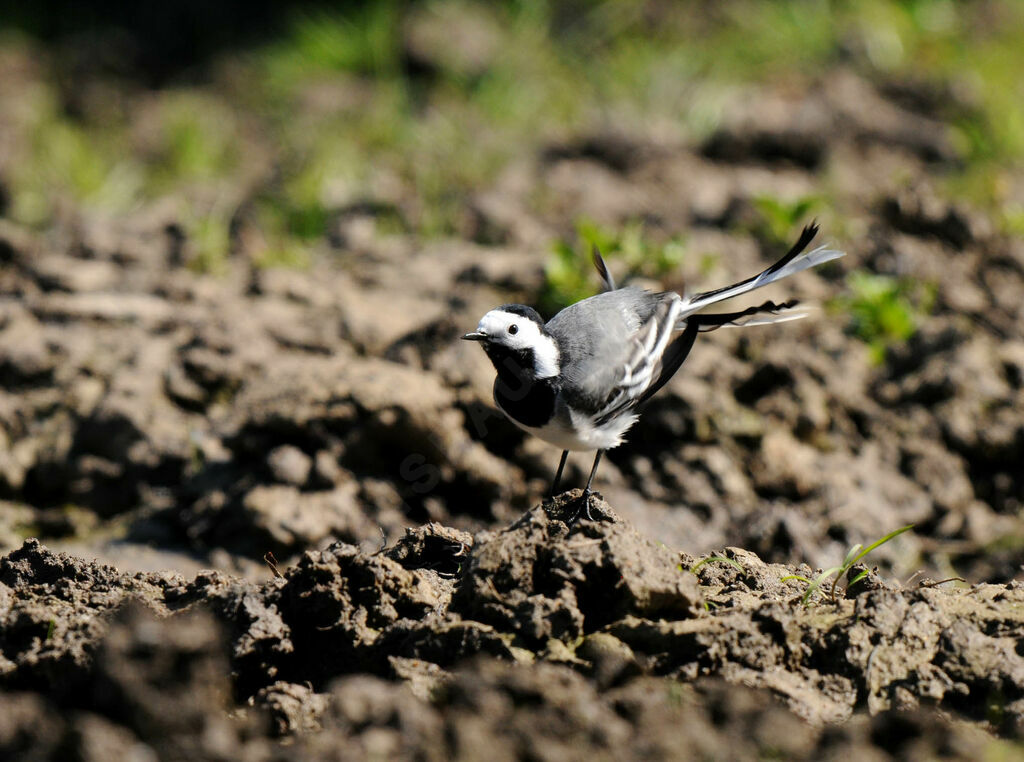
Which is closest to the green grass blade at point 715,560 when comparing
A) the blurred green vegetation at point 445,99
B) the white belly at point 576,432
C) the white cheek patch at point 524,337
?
the white belly at point 576,432

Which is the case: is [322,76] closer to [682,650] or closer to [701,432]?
[701,432]

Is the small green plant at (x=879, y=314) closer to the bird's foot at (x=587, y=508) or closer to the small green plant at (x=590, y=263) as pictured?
the small green plant at (x=590, y=263)

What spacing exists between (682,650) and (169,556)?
2.74 metres

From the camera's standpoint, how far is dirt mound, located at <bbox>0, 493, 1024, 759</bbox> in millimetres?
2248

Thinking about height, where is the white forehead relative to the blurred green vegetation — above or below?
above

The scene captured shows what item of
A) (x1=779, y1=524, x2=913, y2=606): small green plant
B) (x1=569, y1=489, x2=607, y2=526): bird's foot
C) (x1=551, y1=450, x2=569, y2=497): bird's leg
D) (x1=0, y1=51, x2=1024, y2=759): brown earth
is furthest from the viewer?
(x1=551, y1=450, x2=569, y2=497): bird's leg

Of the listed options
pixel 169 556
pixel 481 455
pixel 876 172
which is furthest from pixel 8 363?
pixel 876 172

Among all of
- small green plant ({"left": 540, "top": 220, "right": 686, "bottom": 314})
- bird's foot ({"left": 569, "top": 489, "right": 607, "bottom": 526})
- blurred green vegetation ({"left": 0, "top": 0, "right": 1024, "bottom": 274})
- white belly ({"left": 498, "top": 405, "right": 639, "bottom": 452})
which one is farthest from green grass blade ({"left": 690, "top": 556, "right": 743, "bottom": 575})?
blurred green vegetation ({"left": 0, "top": 0, "right": 1024, "bottom": 274})

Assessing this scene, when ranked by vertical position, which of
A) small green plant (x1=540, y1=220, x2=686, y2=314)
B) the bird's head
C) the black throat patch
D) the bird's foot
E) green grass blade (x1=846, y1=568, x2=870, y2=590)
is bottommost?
small green plant (x1=540, y1=220, x2=686, y2=314)

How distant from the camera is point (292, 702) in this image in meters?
2.69

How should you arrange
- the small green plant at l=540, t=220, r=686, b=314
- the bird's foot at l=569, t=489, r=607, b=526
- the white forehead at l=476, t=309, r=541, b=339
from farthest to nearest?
the small green plant at l=540, t=220, r=686, b=314, the white forehead at l=476, t=309, r=541, b=339, the bird's foot at l=569, t=489, r=607, b=526

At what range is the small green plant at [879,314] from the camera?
5781 millimetres

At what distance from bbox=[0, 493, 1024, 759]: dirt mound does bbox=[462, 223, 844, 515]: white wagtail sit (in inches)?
25.3

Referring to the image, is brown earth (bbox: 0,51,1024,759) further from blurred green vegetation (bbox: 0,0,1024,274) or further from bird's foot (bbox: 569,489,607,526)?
blurred green vegetation (bbox: 0,0,1024,274)
